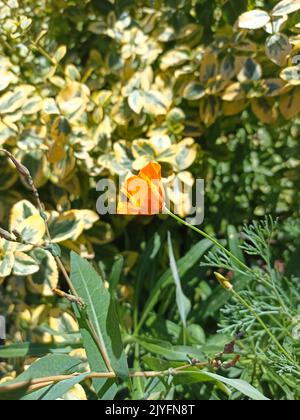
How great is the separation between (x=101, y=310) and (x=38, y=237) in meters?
0.19

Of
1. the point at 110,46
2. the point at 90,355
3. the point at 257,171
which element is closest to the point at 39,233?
the point at 90,355

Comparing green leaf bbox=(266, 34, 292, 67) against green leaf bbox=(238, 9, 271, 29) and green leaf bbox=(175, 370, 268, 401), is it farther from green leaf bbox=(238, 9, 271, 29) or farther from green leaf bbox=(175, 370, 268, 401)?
green leaf bbox=(175, 370, 268, 401)

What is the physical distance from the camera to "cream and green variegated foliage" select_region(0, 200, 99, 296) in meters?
1.16

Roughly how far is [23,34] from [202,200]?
1.62 feet

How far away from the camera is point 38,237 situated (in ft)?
3.81

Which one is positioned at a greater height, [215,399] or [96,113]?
[96,113]

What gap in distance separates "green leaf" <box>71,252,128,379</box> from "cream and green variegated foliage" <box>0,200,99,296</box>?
14cm

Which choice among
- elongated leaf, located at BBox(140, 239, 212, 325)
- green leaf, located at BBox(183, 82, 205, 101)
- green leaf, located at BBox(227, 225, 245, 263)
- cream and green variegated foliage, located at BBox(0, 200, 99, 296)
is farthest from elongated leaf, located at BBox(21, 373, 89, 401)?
green leaf, located at BBox(183, 82, 205, 101)

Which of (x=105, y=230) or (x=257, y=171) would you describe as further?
(x=257, y=171)

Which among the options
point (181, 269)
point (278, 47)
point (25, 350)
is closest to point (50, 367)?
point (25, 350)

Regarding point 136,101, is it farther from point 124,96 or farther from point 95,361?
point 95,361

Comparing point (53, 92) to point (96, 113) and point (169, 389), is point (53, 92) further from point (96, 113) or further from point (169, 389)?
point (169, 389)

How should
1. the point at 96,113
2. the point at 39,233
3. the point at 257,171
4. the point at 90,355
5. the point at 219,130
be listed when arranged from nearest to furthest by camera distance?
1. the point at 90,355
2. the point at 39,233
3. the point at 96,113
4. the point at 219,130
5. the point at 257,171
